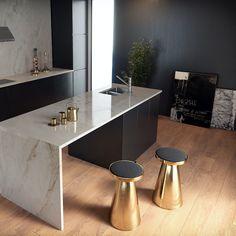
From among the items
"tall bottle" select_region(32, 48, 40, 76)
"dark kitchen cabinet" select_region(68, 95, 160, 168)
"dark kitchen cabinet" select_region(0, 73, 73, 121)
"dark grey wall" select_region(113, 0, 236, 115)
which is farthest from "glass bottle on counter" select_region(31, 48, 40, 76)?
"dark kitchen cabinet" select_region(68, 95, 160, 168)

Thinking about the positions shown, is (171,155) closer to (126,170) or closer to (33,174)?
(126,170)

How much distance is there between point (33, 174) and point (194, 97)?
3.46 meters

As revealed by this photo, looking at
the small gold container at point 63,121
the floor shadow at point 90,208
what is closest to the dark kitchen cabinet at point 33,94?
the small gold container at point 63,121

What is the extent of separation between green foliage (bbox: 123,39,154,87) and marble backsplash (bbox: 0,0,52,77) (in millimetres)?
1663

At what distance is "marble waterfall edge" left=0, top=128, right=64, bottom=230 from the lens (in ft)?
7.70

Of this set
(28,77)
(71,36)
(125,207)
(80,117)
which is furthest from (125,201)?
(71,36)

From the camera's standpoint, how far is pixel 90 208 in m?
2.79

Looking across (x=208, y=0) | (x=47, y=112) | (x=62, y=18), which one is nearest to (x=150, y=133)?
(x=47, y=112)

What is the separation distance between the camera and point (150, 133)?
13.4ft

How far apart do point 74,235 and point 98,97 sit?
175 centimetres

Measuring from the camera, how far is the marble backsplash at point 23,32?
4632 millimetres

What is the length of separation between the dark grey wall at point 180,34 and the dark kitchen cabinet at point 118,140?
5.17 ft

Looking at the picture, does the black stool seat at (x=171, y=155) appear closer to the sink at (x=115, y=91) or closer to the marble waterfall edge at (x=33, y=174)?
the marble waterfall edge at (x=33, y=174)

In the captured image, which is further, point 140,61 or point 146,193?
point 140,61
